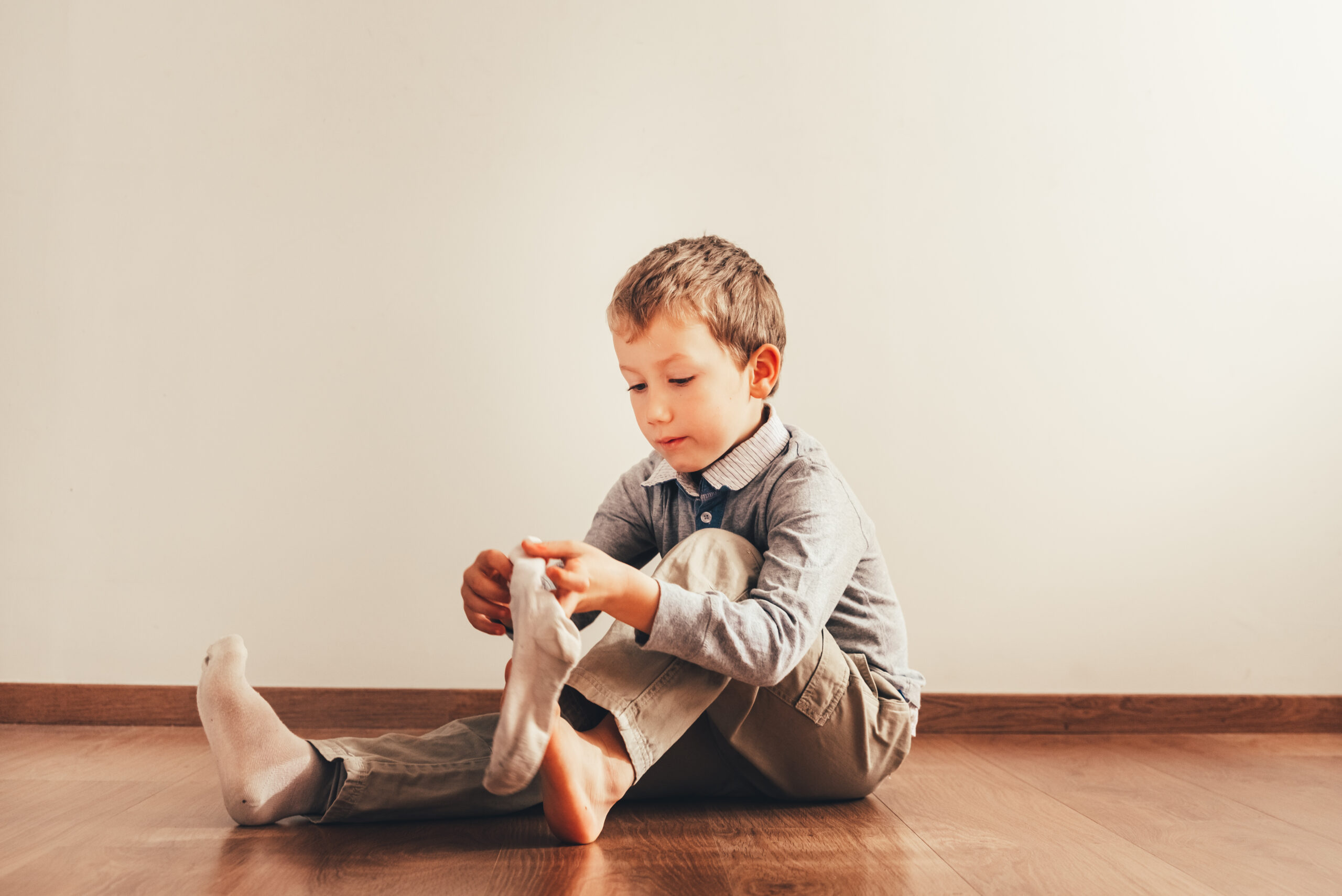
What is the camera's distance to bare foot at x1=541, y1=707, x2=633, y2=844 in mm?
751

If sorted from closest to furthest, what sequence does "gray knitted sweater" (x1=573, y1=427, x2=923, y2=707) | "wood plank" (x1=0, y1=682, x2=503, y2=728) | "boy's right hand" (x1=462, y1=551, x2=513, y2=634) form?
"gray knitted sweater" (x1=573, y1=427, x2=923, y2=707), "boy's right hand" (x1=462, y1=551, x2=513, y2=634), "wood plank" (x1=0, y1=682, x2=503, y2=728)

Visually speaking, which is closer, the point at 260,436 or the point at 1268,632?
the point at 260,436

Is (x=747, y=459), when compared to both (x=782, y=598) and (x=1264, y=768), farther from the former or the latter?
(x=1264, y=768)

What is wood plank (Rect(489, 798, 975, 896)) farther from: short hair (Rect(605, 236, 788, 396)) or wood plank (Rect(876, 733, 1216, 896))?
short hair (Rect(605, 236, 788, 396))

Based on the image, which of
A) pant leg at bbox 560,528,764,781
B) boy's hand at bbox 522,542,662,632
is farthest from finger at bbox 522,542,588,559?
pant leg at bbox 560,528,764,781

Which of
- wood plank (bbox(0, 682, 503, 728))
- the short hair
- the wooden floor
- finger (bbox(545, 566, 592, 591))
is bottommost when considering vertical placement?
wood plank (bbox(0, 682, 503, 728))

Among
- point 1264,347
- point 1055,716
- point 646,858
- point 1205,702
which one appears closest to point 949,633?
point 1055,716

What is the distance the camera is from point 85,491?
1432 mm

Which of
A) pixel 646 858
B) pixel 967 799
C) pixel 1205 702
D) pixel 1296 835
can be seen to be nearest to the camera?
pixel 646 858

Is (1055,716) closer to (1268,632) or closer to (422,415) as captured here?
(1268,632)

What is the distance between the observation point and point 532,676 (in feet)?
2.30

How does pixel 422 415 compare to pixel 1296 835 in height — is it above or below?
above

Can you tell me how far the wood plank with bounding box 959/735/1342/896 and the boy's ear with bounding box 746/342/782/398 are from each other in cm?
55

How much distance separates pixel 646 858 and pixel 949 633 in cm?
86
